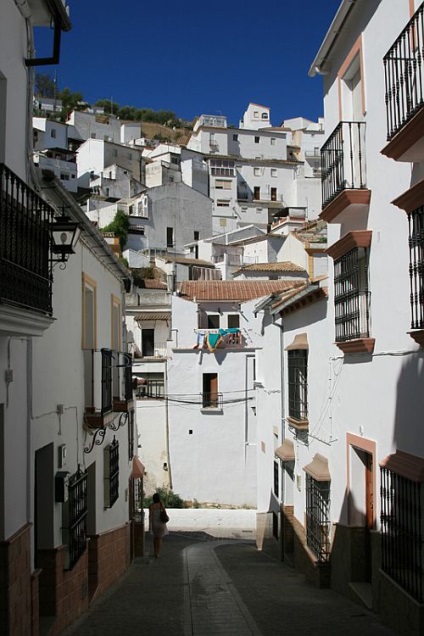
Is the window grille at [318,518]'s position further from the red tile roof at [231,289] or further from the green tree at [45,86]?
the green tree at [45,86]

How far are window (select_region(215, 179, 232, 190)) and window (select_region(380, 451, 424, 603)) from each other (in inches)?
2557

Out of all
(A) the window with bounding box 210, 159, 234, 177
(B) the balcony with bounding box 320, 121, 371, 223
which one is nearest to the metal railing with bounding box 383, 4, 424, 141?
(B) the balcony with bounding box 320, 121, 371, 223

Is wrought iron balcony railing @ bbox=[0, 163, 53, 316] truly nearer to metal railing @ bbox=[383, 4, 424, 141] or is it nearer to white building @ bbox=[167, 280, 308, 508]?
metal railing @ bbox=[383, 4, 424, 141]

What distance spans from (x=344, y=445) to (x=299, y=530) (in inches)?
166

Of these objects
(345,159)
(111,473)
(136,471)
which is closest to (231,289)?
(136,471)

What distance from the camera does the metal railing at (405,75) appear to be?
673cm

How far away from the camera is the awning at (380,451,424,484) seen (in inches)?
278

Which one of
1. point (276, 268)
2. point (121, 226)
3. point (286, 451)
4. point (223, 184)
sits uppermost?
point (223, 184)

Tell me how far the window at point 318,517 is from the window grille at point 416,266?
5.32 meters

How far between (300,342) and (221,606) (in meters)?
5.83

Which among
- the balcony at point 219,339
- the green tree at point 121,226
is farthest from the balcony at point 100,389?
the green tree at point 121,226

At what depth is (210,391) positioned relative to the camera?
32.8m

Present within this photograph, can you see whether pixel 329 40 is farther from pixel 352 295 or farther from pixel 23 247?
pixel 23 247

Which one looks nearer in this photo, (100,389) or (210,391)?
(100,389)
